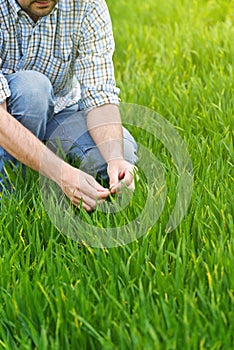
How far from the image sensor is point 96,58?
2.06m

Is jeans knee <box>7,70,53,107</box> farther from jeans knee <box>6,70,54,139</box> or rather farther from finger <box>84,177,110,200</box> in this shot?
finger <box>84,177,110,200</box>

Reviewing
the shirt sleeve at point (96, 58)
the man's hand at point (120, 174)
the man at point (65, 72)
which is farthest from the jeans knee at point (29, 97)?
the man's hand at point (120, 174)

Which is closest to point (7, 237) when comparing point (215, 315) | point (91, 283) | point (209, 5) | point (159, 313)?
point (91, 283)

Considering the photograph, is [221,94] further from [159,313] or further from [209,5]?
[209,5]

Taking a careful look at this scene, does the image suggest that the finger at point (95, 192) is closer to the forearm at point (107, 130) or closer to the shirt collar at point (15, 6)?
Answer: the forearm at point (107, 130)

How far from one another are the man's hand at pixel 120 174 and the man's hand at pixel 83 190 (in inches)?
1.6

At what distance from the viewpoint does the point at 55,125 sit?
2.18 metres

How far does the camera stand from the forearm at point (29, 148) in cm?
181

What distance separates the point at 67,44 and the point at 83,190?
0.51 metres

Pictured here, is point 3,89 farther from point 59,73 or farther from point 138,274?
point 138,274

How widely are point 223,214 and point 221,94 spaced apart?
878mm

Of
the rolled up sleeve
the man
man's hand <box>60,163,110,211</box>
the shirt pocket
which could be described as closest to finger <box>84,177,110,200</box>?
man's hand <box>60,163,110,211</box>

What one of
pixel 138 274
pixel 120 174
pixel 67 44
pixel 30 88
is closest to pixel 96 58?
pixel 67 44

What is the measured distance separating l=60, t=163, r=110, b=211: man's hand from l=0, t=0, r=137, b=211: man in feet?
0.37
